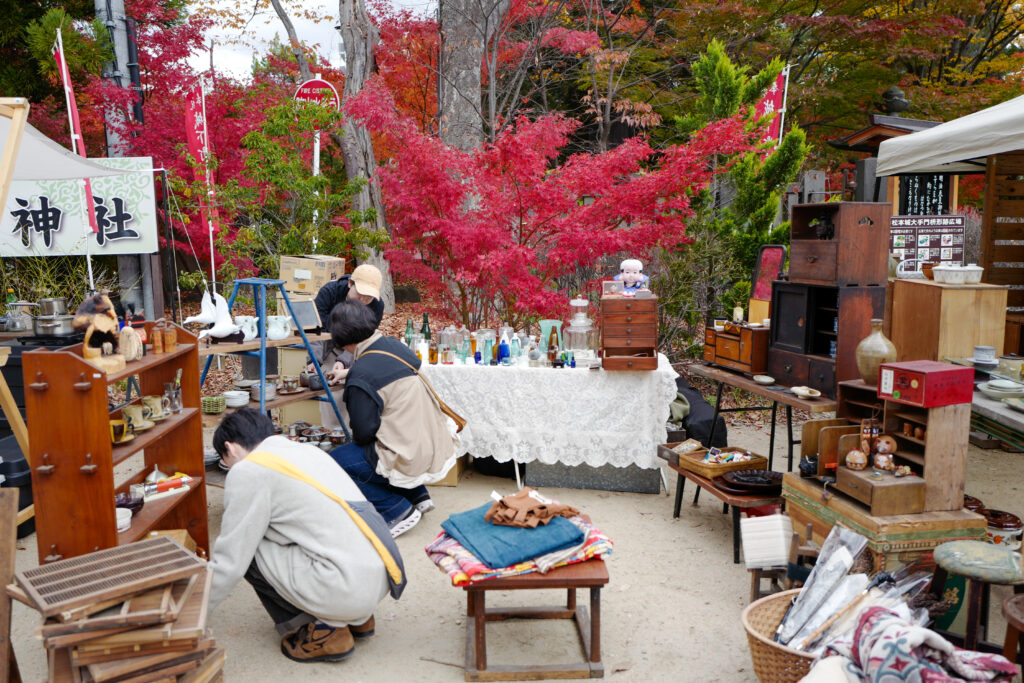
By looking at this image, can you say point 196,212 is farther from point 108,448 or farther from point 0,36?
point 108,448

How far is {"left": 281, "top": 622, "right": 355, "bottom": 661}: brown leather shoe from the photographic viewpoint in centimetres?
342

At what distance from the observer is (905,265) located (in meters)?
7.54

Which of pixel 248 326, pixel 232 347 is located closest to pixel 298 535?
pixel 232 347

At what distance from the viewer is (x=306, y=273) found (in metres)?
6.45

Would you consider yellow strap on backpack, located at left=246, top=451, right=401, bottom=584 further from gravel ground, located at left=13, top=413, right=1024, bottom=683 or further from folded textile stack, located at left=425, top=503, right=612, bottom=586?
gravel ground, located at left=13, top=413, right=1024, bottom=683

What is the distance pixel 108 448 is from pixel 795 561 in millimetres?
2989

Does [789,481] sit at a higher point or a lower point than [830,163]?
lower

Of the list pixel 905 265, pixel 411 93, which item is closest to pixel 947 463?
pixel 905 265

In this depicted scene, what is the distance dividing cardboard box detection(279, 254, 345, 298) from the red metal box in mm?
4542

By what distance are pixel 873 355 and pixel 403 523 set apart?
292cm

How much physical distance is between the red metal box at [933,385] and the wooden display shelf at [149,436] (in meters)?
3.36

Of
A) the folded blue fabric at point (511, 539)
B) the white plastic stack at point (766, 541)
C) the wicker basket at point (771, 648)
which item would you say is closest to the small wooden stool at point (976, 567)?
the wicker basket at point (771, 648)

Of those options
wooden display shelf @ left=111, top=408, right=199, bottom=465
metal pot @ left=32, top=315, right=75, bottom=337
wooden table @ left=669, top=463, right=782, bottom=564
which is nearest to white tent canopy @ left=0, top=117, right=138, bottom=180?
metal pot @ left=32, top=315, right=75, bottom=337

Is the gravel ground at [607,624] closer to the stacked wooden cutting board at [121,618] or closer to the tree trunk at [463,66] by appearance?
the stacked wooden cutting board at [121,618]
